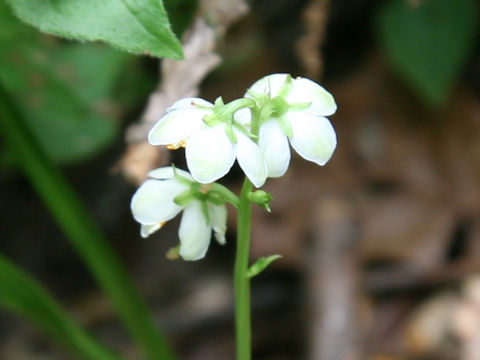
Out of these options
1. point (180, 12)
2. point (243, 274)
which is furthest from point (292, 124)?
point (180, 12)

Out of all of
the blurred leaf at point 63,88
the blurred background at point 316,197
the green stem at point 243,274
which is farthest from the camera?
the blurred background at point 316,197

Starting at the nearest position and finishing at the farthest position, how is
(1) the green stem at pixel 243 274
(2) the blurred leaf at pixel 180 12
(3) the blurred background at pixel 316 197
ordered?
(1) the green stem at pixel 243 274 < (2) the blurred leaf at pixel 180 12 < (3) the blurred background at pixel 316 197

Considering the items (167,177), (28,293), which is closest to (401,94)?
(28,293)

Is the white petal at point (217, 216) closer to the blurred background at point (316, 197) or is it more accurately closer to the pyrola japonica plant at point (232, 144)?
the pyrola japonica plant at point (232, 144)

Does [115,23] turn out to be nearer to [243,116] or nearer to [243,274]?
[243,116]

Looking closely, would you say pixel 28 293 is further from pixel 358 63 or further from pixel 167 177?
pixel 358 63

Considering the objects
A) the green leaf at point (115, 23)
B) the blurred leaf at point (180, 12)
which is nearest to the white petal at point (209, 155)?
the green leaf at point (115, 23)
